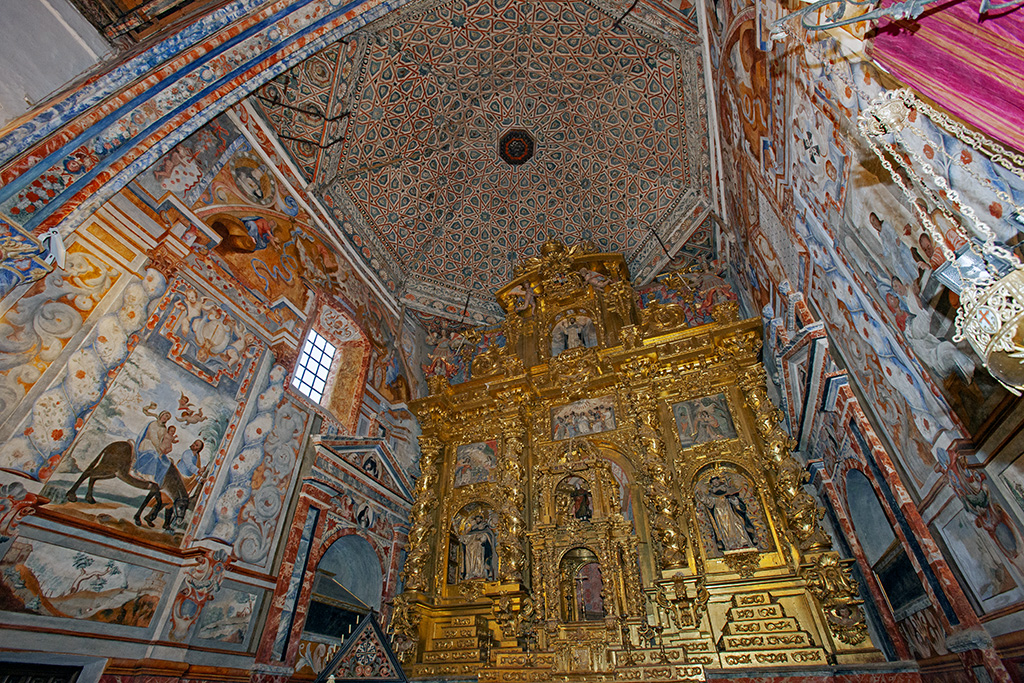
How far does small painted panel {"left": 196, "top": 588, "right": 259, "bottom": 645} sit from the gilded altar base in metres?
2.68

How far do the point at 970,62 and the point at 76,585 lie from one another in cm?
949

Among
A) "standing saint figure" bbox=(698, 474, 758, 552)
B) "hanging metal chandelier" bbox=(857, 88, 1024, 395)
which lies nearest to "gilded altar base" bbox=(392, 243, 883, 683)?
"standing saint figure" bbox=(698, 474, 758, 552)

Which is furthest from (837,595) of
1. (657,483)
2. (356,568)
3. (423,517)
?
(356,568)

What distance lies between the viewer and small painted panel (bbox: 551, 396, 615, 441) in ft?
35.9

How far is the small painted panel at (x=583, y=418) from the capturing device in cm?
1095

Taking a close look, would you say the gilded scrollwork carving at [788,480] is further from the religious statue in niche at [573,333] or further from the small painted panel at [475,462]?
the small painted panel at [475,462]

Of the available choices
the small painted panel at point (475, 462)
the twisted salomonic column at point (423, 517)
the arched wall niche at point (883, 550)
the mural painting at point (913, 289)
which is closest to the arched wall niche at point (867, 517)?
the arched wall niche at point (883, 550)

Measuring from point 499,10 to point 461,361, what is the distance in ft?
27.6

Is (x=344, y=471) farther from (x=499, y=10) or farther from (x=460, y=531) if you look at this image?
(x=499, y=10)

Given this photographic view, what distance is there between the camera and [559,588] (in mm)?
8961

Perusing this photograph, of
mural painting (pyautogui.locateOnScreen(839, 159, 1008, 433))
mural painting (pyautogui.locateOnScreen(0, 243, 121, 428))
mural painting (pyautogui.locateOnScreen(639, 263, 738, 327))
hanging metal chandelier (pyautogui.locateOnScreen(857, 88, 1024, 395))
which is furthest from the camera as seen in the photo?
mural painting (pyautogui.locateOnScreen(639, 263, 738, 327))

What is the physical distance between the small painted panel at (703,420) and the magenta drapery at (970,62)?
7.36 meters

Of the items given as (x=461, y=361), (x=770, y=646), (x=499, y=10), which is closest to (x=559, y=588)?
(x=770, y=646)

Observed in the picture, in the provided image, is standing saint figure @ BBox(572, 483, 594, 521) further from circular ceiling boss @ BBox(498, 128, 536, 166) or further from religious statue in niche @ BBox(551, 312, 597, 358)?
circular ceiling boss @ BBox(498, 128, 536, 166)
